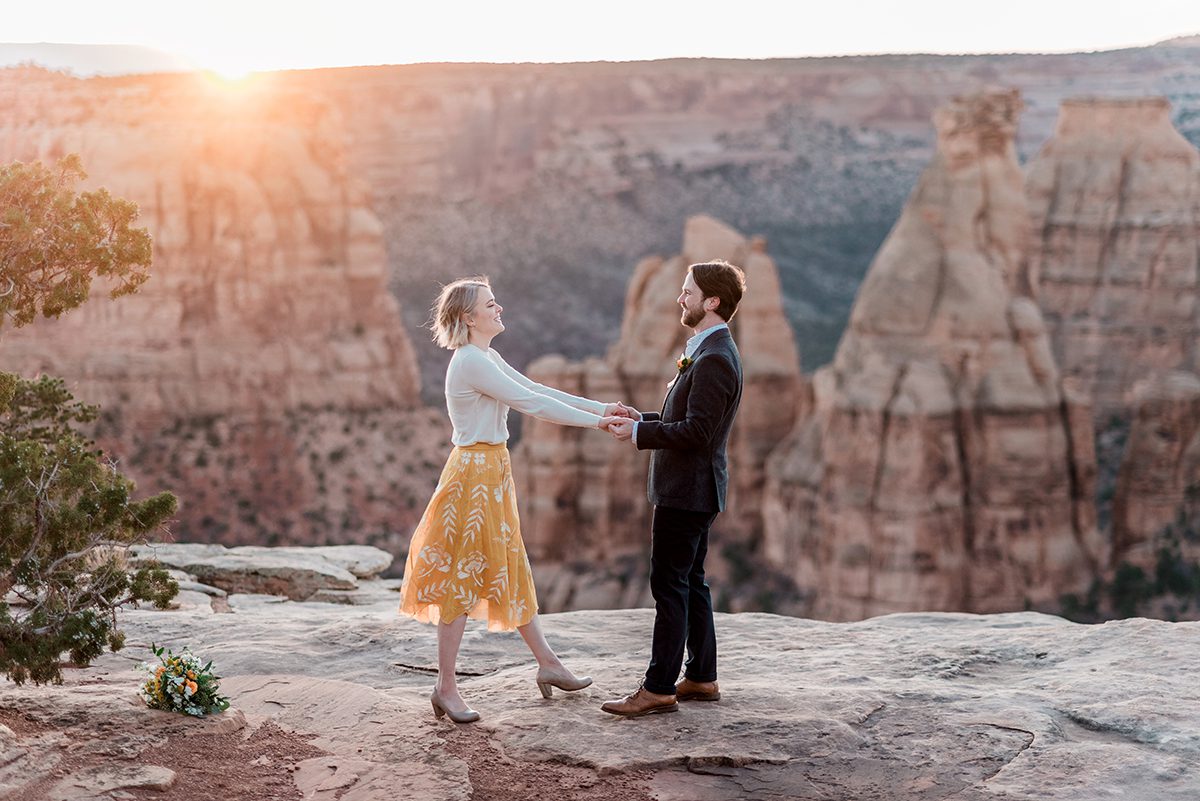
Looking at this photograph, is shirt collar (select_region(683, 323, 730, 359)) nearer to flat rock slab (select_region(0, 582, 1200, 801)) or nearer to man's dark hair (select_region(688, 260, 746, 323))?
man's dark hair (select_region(688, 260, 746, 323))

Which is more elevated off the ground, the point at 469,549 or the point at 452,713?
the point at 469,549

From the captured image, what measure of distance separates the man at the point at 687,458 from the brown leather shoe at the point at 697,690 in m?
0.21

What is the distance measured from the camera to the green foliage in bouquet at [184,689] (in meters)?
7.16

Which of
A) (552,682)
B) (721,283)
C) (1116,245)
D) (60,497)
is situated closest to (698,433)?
(721,283)

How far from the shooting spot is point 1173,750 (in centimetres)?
684

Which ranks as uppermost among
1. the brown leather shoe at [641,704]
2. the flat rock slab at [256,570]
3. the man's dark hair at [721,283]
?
the man's dark hair at [721,283]

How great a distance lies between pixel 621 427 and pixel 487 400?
74cm

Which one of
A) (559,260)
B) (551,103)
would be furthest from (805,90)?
(559,260)

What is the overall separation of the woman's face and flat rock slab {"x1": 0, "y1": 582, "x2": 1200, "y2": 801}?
2077mm

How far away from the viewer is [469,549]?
7.25 metres

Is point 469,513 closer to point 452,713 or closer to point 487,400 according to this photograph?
point 487,400

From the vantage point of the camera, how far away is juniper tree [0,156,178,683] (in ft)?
23.1

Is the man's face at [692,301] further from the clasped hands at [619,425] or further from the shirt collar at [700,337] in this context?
the clasped hands at [619,425]

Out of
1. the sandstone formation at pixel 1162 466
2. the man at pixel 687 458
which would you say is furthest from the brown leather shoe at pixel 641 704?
the sandstone formation at pixel 1162 466
